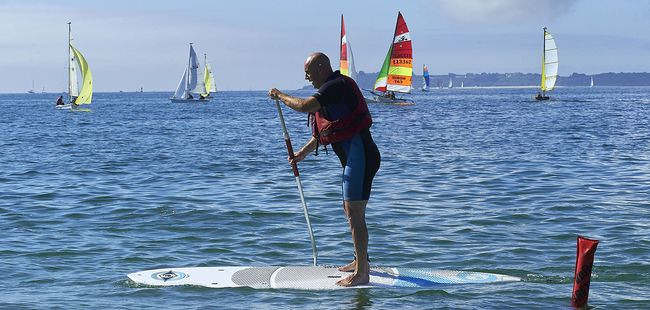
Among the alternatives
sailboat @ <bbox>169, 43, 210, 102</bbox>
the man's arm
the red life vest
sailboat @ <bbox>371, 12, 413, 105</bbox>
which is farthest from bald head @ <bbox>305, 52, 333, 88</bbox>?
sailboat @ <bbox>169, 43, 210, 102</bbox>

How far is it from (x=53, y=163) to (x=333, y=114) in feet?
66.9

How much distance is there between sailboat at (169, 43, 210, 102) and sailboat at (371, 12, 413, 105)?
35642mm

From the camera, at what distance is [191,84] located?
365 feet

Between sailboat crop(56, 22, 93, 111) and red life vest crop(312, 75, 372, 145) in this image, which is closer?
red life vest crop(312, 75, 372, 145)

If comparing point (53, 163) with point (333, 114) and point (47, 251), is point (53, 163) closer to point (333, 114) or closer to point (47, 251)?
point (47, 251)

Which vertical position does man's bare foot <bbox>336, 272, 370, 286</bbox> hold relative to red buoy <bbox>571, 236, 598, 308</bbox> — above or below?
below

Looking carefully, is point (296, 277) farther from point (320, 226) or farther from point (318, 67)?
point (320, 226)

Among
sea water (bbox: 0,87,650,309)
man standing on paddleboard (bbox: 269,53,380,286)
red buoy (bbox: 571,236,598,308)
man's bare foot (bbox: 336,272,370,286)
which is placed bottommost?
sea water (bbox: 0,87,650,309)

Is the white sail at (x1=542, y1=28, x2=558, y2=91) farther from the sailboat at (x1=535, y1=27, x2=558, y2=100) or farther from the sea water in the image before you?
the sea water

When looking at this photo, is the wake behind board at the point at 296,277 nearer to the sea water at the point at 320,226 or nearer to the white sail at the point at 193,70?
the sea water at the point at 320,226

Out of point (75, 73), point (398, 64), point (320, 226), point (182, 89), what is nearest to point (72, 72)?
point (75, 73)

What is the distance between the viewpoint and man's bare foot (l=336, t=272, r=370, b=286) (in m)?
9.06

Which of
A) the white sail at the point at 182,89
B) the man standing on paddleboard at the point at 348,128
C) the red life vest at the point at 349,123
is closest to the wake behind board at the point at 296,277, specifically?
the man standing on paddleboard at the point at 348,128

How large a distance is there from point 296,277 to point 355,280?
728mm
